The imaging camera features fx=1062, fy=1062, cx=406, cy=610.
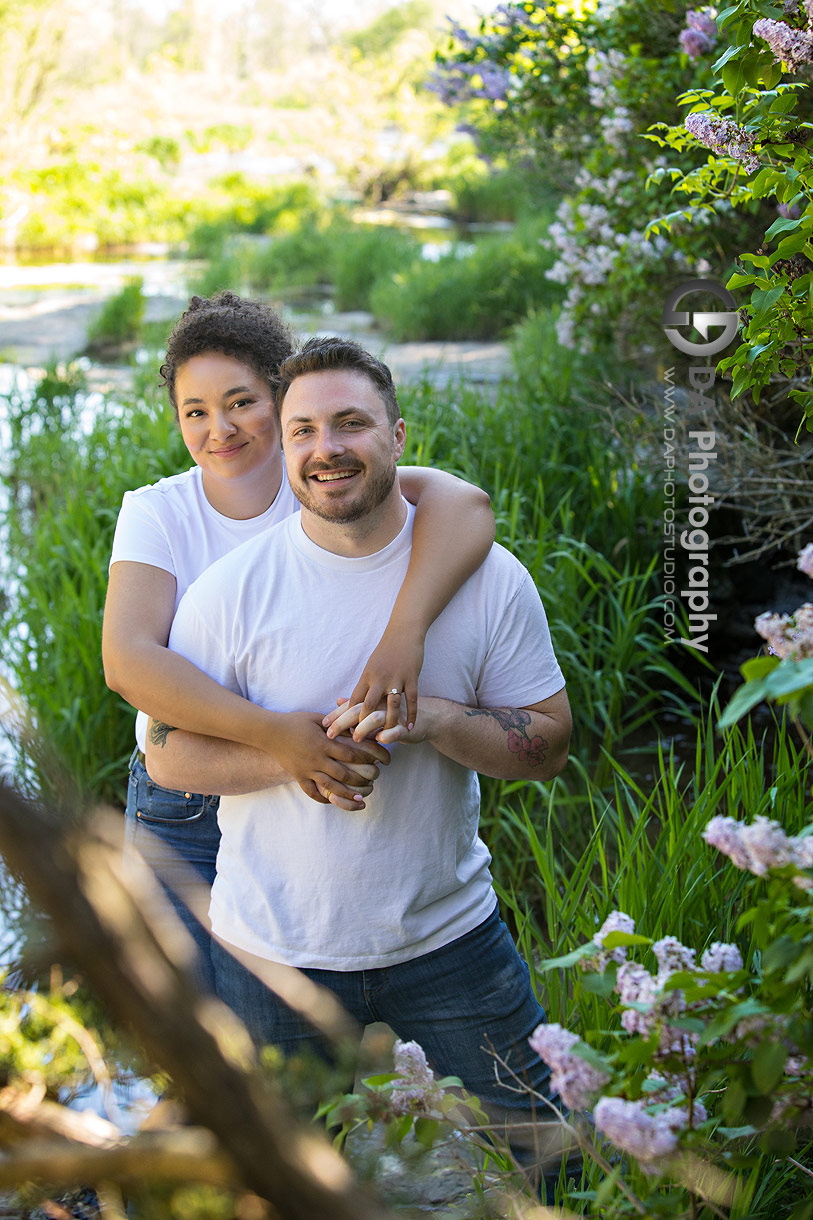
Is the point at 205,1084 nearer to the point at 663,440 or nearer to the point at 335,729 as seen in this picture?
the point at 335,729

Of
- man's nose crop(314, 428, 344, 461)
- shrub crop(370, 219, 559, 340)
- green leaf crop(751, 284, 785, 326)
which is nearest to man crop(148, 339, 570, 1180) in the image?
man's nose crop(314, 428, 344, 461)

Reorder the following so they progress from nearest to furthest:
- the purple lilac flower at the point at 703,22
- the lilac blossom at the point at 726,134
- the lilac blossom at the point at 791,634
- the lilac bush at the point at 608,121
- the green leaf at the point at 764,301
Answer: the lilac blossom at the point at 791,634
the green leaf at the point at 764,301
the lilac blossom at the point at 726,134
the purple lilac flower at the point at 703,22
the lilac bush at the point at 608,121

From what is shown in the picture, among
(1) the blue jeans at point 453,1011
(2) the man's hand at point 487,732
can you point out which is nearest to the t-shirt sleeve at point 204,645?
(2) the man's hand at point 487,732

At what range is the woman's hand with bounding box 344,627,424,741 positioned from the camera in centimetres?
137

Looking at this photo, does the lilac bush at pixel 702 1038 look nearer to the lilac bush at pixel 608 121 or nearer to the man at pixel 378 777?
the man at pixel 378 777

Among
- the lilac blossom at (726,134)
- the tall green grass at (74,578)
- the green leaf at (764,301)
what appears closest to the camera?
the green leaf at (764,301)

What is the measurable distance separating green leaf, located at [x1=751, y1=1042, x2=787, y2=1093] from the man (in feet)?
2.35

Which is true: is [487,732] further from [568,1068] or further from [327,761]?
[568,1068]

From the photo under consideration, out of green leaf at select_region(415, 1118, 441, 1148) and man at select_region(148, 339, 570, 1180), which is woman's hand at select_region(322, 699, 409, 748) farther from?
green leaf at select_region(415, 1118, 441, 1148)

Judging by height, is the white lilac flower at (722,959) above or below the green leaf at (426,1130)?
above

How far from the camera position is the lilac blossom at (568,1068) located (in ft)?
2.62

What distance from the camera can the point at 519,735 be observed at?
1.50m

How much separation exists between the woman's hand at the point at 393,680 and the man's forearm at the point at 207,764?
16 centimetres

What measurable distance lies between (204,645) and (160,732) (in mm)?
152
